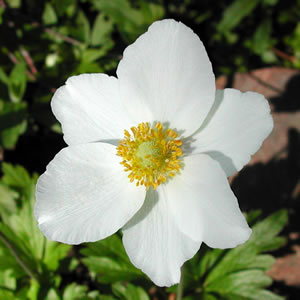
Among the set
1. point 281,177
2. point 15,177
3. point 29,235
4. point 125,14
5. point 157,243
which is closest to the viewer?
point 157,243

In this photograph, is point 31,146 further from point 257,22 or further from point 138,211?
point 257,22

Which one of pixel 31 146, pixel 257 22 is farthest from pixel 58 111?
pixel 257 22

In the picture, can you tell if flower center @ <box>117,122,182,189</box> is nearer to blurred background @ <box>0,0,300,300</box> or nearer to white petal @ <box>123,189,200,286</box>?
white petal @ <box>123,189,200,286</box>

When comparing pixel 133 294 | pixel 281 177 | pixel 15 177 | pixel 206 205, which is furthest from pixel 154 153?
pixel 281 177

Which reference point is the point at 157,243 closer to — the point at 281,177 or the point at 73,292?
the point at 73,292

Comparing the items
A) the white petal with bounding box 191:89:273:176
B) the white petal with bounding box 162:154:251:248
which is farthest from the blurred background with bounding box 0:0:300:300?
the white petal with bounding box 191:89:273:176

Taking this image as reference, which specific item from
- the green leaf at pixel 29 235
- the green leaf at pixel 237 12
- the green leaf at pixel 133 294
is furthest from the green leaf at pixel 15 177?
the green leaf at pixel 237 12
